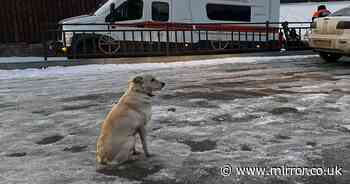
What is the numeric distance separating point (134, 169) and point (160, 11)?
11920mm

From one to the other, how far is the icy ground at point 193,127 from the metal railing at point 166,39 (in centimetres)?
358

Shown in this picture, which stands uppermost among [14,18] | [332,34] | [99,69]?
[14,18]

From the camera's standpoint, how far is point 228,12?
1639 centimetres

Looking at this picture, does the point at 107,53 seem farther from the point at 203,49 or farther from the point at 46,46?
the point at 203,49

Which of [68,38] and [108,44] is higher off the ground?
[68,38]

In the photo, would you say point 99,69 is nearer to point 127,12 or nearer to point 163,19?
point 127,12

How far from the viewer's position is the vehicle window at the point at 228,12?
53.0 feet

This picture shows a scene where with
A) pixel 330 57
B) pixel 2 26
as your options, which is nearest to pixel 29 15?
pixel 2 26

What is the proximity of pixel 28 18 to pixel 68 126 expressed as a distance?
13.8m

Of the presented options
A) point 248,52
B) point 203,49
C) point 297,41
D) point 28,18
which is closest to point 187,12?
point 203,49

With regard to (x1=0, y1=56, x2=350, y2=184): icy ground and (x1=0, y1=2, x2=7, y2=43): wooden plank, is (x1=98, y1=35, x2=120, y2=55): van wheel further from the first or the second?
(x1=0, y1=2, x2=7, y2=43): wooden plank

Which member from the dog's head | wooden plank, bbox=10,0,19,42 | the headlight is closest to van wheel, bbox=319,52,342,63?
the headlight

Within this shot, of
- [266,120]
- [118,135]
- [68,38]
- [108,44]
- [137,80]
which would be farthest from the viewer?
[108,44]

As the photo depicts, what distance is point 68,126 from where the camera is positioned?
6.14 meters
